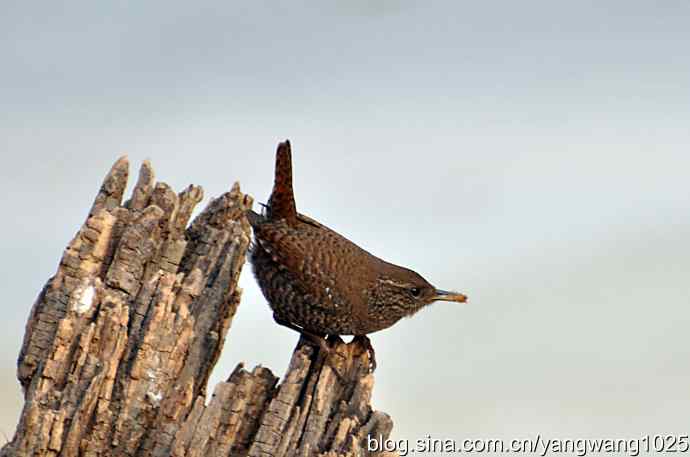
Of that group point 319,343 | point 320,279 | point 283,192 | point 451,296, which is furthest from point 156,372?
point 451,296

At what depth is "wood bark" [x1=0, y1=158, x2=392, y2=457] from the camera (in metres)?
10.5

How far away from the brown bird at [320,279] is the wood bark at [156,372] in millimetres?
296

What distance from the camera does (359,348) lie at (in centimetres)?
1146

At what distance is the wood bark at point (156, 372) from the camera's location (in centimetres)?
1047

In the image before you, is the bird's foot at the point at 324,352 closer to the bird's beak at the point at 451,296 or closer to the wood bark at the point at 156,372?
the wood bark at the point at 156,372

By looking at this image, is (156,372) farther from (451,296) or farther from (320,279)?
(451,296)

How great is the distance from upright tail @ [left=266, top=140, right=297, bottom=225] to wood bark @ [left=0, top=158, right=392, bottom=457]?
570 millimetres

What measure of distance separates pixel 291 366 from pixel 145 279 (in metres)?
1.78

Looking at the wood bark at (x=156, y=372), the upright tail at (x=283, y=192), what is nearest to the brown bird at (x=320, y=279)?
the upright tail at (x=283, y=192)

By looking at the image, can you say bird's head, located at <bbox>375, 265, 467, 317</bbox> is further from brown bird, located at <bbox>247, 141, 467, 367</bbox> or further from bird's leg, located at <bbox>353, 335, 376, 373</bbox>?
bird's leg, located at <bbox>353, 335, 376, 373</bbox>

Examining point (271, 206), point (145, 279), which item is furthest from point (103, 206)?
point (271, 206)

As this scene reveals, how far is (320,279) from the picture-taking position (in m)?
11.3

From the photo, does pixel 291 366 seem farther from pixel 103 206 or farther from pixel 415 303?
pixel 103 206

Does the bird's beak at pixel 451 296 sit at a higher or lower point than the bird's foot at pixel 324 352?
higher
